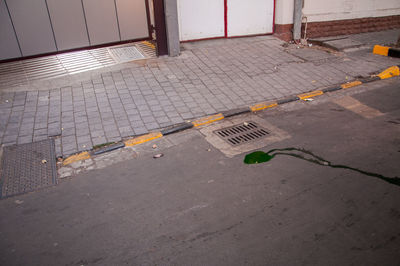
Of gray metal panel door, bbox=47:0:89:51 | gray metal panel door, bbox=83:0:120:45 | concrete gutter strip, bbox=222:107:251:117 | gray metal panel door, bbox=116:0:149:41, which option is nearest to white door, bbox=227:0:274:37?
gray metal panel door, bbox=116:0:149:41

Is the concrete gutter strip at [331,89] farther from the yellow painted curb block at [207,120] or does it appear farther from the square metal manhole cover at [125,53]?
the square metal manhole cover at [125,53]

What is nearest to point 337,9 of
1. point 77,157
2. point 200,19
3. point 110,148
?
point 200,19

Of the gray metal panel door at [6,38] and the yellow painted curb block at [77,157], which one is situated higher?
the gray metal panel door at [6,38]

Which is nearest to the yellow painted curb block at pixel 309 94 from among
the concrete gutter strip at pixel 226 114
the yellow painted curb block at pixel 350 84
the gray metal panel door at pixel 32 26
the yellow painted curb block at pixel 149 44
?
the concrete gutter strip at pixel 226 114

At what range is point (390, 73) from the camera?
914cm

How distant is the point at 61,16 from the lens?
8867mm

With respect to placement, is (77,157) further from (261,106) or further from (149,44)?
(149,44)

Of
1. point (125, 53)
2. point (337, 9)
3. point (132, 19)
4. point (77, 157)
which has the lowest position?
point (77, 157)

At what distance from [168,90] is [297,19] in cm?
611

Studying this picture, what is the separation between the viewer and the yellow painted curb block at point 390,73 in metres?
9.02

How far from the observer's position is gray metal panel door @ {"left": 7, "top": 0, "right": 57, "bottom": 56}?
8328mm

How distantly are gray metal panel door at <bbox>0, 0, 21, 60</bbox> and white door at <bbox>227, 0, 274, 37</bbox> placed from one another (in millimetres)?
6485

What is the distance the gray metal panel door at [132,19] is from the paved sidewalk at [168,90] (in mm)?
1553

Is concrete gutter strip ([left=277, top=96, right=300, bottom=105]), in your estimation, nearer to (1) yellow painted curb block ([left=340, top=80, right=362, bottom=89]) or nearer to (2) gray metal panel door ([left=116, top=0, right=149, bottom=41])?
(1) yellow painted curb block ([left=340, top=80, right=362, bottom=89])
